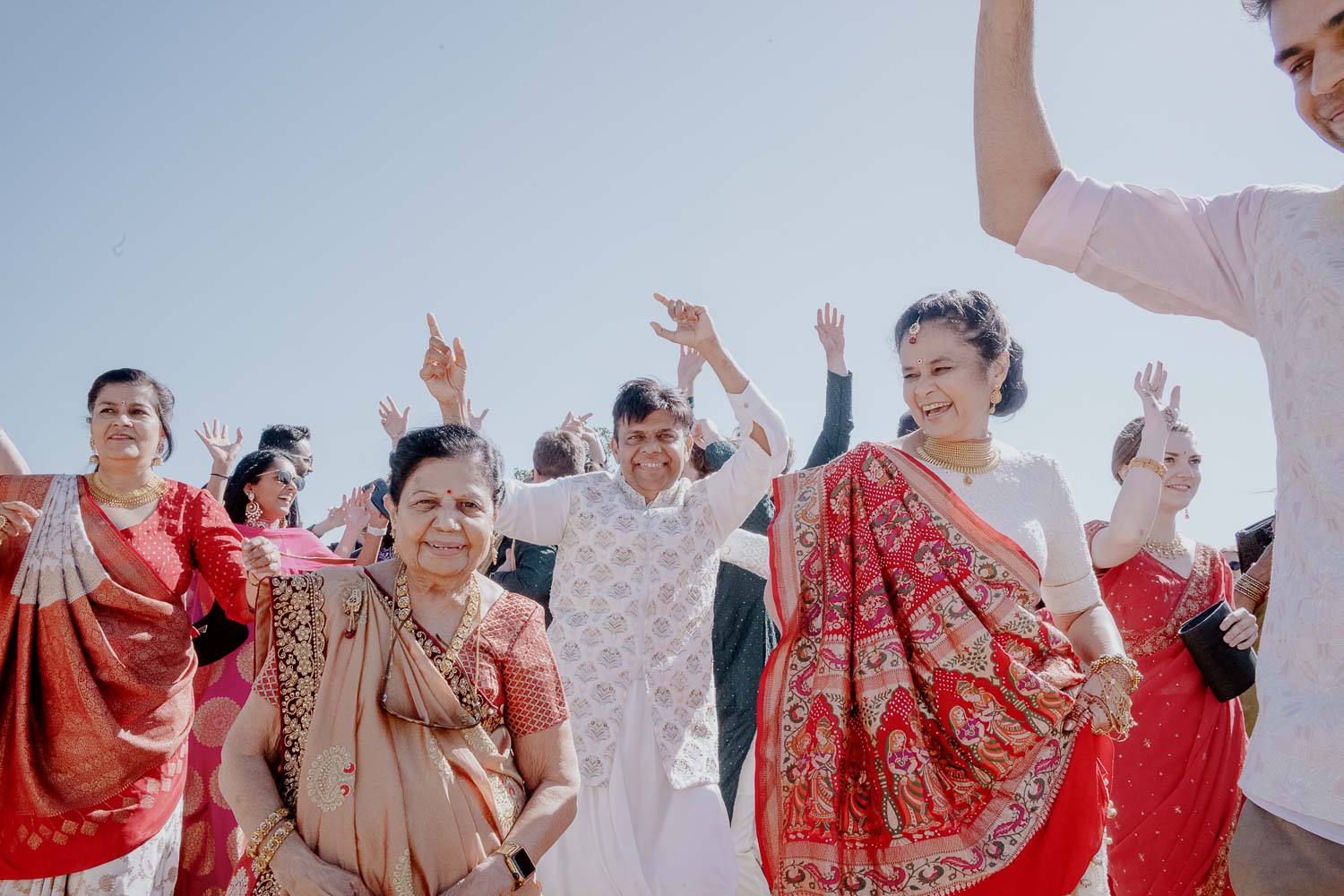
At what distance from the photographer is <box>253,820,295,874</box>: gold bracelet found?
257cm

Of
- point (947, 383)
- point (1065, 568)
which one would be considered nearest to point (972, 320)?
point (947, 383)

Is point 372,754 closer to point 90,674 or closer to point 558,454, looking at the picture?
point 90,674

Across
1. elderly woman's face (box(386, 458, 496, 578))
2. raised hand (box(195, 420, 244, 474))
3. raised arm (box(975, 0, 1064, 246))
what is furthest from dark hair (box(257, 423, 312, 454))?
raised arm (box(975, 0, 1064, 246))

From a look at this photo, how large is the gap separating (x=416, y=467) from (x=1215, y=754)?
4042 millimetres

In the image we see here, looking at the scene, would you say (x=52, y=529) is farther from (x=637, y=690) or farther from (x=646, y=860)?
(x=646, y=860)

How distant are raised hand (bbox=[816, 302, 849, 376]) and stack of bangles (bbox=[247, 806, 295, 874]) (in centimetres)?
381

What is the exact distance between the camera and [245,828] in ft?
8.64

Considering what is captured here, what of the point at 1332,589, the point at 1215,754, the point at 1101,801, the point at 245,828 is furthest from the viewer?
the point at 1215,754

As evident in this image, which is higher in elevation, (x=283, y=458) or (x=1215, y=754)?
(x=283, y=458)

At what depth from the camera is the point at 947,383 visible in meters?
3.68

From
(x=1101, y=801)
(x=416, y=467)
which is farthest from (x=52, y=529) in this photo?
(x=1101, y=801)

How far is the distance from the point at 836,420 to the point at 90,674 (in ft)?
11.8

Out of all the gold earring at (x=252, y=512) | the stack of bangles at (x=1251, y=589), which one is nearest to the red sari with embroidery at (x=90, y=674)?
the gold earring at (x=252, y=512)

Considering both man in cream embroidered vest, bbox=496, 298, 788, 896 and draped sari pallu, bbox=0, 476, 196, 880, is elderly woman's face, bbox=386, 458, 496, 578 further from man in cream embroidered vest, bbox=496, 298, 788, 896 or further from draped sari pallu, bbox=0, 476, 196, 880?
draped sari pallu, bbox=0, 476, 196, 880
